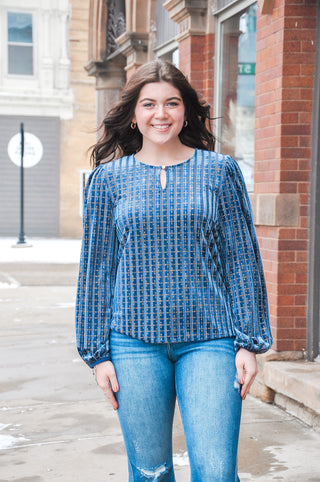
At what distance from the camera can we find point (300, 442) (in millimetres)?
4594

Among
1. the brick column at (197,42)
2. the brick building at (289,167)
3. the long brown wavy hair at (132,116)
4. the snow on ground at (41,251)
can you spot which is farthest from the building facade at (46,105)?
the long brown wavy hair at (132,116)

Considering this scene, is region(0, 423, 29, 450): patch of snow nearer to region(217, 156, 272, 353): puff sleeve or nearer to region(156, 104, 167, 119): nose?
region(217, 156, 272, 353): puff sleeve

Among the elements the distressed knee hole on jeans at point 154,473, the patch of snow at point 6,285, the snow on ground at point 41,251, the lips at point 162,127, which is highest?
the lips at point 162,127

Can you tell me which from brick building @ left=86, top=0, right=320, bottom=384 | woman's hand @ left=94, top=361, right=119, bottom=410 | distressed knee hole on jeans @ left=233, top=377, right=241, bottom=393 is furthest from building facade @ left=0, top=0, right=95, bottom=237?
distressed knee hole on jeans @ left=233, top=377, right=241, bottom=393

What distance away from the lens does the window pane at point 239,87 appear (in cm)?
668

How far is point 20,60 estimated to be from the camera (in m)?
23.7

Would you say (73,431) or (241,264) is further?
(73,431)

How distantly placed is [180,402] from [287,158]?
3.28 meters

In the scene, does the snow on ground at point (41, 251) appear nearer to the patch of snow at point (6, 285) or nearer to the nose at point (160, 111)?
the patch of snow at point (6, 285)

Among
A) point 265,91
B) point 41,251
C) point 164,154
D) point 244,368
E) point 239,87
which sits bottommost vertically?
point 41,251

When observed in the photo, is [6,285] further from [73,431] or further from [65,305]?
[73,431]

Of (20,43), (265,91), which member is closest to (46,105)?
(20,43)

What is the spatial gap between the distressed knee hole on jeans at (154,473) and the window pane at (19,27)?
2267 cm

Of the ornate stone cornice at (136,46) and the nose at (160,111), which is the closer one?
the nose at (160,111)
